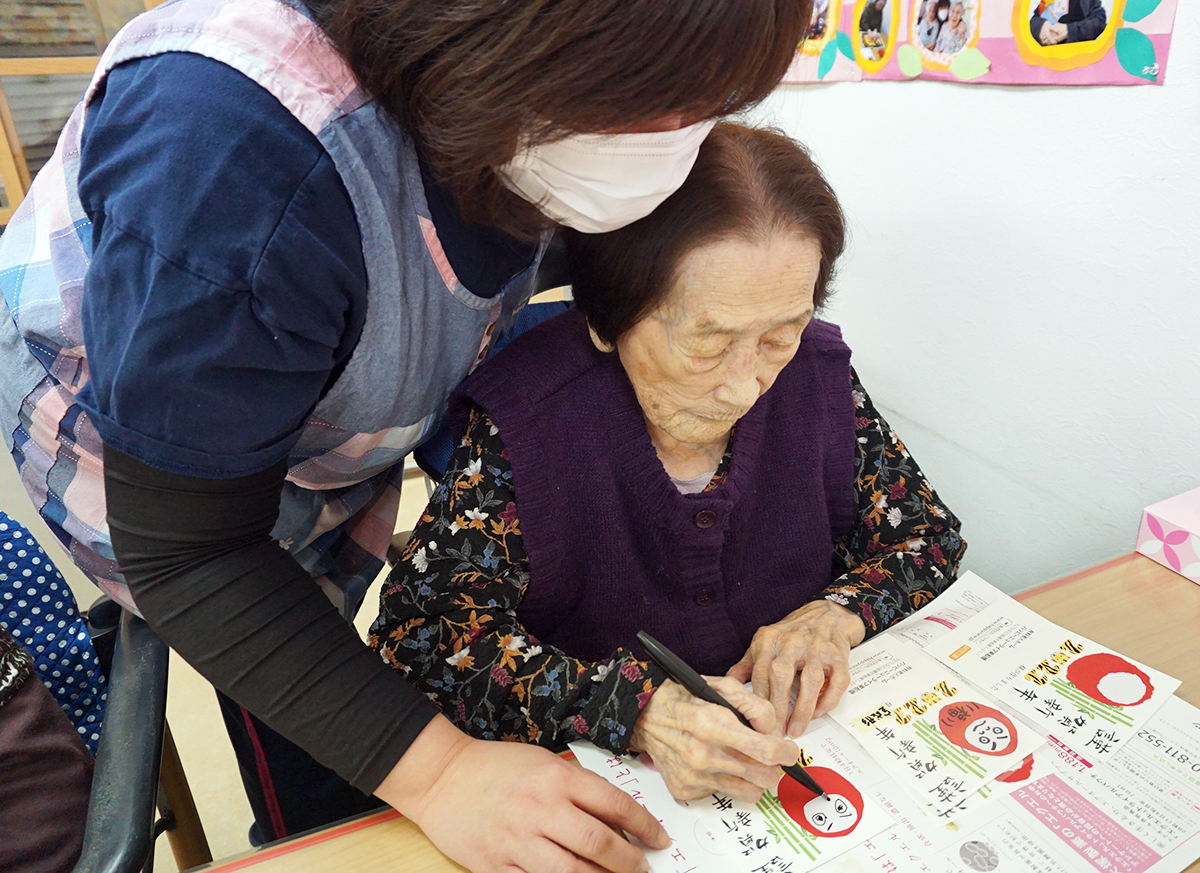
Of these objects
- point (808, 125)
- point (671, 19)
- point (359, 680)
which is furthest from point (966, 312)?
point (359, 680)

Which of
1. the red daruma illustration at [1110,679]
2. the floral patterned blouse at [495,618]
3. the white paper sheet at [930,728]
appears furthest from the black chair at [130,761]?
the red daruma illustration at [1110,679]

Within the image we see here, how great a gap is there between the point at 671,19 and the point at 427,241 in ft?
1.01

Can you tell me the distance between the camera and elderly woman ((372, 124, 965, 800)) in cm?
88

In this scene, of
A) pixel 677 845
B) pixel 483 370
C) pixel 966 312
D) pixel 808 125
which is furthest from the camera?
pixel 808 125

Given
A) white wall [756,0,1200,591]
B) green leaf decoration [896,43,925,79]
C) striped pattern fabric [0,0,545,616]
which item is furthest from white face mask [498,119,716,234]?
green leaf decoration [896,43,925,79]

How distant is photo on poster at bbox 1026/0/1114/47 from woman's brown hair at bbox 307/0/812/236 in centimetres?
75

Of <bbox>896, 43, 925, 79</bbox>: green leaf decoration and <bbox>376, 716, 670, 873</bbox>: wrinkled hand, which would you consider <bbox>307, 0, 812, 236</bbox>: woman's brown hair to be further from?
<bbox>896, 43, 925, 79</bbox>: green leaf decoration

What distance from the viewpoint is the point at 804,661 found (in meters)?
0.91

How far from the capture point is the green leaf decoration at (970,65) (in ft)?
4.26

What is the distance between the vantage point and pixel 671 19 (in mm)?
578

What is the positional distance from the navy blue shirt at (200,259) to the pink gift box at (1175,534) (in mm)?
1116

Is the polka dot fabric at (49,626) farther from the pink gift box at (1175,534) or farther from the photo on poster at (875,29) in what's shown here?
the photo on poster at (875,29)

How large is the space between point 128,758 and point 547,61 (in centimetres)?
74

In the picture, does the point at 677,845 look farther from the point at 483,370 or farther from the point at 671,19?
the point at 671,19
